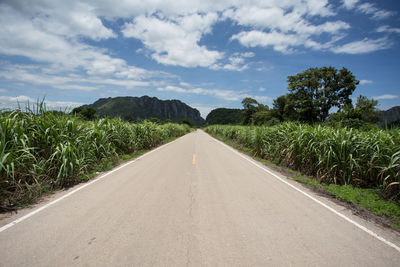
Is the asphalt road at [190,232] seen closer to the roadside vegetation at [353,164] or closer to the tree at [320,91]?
the roadside vegetation at [353,164]

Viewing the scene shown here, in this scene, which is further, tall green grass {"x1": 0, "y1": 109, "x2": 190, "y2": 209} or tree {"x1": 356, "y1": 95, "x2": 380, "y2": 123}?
tree {"x1": 356, "y1": 95, "x2": 380, "y2": 123}

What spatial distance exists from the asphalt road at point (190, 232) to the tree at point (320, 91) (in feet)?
135

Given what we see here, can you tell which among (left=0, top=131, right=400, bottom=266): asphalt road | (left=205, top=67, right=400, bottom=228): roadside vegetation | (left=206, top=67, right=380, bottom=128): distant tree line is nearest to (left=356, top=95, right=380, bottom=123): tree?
(left=206, top=67, right=380, bottom=128): distant tree line

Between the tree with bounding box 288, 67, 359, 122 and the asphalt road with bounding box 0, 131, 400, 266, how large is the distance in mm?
41209

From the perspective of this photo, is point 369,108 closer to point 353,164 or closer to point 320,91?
point 320,91

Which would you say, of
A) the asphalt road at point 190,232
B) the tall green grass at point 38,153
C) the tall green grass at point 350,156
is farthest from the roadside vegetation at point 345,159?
the tall green grass at point 38,153

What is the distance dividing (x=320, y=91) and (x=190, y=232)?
46.5 metres

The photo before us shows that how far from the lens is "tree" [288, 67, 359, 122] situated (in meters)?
38.3

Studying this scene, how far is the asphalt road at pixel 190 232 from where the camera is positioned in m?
2.22

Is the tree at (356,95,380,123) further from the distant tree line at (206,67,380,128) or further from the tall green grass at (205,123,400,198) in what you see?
the tall green grass at (205,123,400,198)

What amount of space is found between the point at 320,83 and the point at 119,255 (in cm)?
4824

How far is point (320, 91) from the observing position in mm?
40344

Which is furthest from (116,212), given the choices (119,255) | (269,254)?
(269,254)

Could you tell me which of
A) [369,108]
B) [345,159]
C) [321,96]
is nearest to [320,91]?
[321,96]
